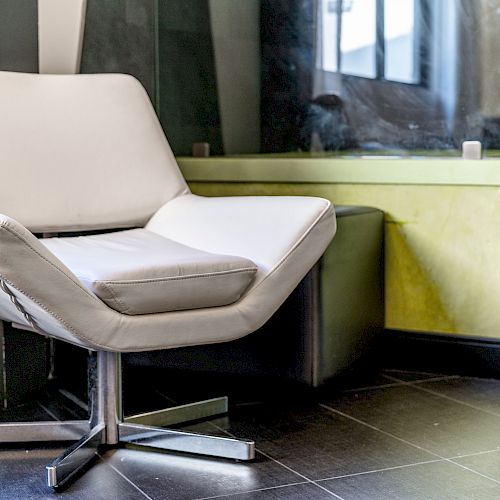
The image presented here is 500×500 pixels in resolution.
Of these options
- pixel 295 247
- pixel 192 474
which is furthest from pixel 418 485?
pixel 295 247

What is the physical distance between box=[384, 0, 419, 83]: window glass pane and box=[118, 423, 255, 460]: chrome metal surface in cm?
140

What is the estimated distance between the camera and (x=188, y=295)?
70.2 inches

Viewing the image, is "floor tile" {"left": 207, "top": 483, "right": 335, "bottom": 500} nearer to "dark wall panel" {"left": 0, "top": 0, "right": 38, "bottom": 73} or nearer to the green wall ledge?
the green wall ledge

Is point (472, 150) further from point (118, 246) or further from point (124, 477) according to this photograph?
point (124, 477)

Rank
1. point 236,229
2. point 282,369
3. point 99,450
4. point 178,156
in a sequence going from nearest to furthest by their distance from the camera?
1. point 99,450
2. point 236,229
3. point 282,369
4. point 178,156

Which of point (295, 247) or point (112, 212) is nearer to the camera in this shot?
point (295, 247)

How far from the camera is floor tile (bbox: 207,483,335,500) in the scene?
5.40ft

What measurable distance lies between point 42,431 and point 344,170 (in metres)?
1.24

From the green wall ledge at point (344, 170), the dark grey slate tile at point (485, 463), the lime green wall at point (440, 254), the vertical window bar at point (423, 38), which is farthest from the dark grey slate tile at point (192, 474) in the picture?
the vertical window bar at point (423, 38)

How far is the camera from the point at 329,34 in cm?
294

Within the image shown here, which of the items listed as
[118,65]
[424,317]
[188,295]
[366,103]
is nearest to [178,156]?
[118,65]

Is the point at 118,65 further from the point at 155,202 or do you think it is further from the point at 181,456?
the point at 181,456

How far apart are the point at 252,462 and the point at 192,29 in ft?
5.77

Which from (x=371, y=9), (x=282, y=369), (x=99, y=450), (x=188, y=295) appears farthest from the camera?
(x=371, y=9)
